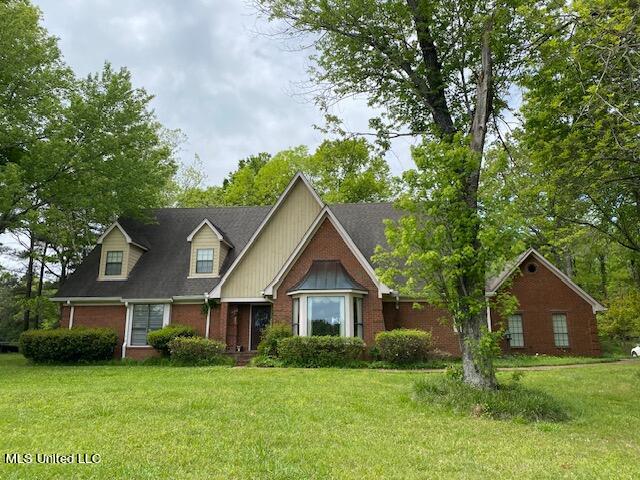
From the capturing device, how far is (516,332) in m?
19.9

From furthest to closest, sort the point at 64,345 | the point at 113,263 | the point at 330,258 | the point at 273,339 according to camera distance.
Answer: the point at 113,263 < the point at 330,258 < the point at 64,345 < the point at 273,339

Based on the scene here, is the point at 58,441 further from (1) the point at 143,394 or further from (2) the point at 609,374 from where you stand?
(2) the point at 609,374

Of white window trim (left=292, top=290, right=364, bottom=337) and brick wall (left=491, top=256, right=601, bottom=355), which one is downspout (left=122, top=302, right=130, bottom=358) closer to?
white window trim (left=292, top=290, right=364, bottom=337)

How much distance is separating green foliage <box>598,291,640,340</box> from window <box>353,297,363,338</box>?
11.5m

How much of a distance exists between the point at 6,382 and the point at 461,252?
12.0 meters

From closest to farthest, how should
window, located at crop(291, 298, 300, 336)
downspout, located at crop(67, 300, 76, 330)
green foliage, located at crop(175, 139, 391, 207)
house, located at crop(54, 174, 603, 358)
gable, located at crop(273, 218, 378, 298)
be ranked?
window, located at crop(291, 298, 300, 336)
gable, located at crop(273, 218, 378, 298)
house, located at crop(54, 174, 603, 358)
downspout, located at crop(67, 300, 76, 330)
green foliage, located at crop(175, 139, 391, 207)

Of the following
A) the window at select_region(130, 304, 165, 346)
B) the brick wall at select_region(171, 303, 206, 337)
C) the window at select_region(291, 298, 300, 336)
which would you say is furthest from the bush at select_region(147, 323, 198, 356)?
the window at select_region(291, 298, 300, 336)

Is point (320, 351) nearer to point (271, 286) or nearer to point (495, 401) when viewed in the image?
point (271, 286)

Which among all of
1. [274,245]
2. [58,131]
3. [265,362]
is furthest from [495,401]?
[58,131]

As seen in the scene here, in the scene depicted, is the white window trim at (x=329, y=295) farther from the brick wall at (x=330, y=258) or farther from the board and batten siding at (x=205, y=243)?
the board and batten siding at (x=205, y=243)

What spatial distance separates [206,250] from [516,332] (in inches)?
560

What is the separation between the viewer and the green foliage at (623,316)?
63.0 ft

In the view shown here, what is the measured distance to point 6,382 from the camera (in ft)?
39.5

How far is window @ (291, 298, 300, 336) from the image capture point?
17.0m
